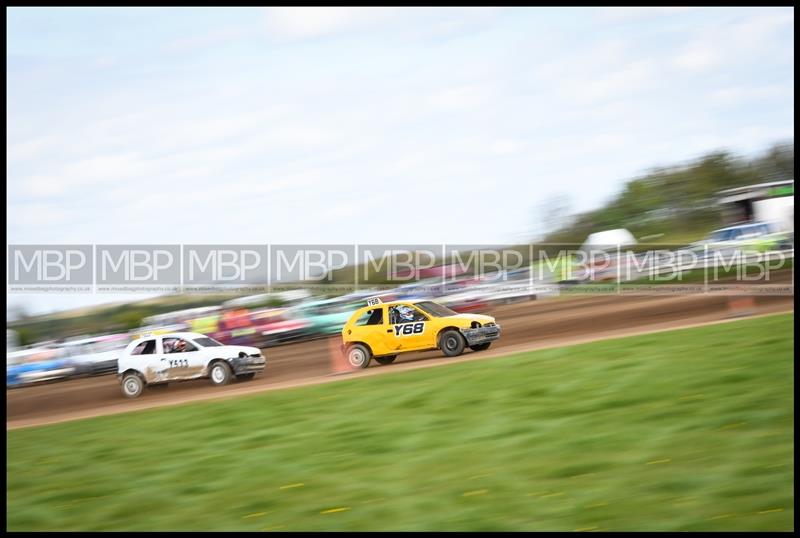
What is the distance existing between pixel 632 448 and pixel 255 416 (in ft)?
19.2

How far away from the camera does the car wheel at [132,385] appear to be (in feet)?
56.6

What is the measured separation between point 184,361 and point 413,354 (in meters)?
5.06

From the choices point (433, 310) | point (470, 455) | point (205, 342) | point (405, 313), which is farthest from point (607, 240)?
point (470, 455)

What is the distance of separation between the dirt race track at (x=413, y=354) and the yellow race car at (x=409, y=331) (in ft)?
1.00

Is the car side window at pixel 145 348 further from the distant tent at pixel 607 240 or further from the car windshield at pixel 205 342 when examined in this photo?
the distant tent at pixel 607 240

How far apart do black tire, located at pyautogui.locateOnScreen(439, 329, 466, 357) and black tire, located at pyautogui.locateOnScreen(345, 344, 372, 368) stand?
5.07 feet

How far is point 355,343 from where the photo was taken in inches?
672

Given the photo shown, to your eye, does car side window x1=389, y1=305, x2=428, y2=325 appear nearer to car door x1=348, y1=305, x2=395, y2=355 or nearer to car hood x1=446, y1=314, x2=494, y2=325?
car door x1=348, y1=305, x2=395, y2=355

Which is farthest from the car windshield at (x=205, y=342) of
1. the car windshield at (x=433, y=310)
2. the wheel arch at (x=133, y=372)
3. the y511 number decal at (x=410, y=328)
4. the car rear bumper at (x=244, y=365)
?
the car windshield at (x=433, y=310)

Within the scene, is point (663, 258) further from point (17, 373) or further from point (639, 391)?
point (17, 373)

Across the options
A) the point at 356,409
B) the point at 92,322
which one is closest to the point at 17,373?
the point at 92,322

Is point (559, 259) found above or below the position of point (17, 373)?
above

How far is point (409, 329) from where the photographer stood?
16.7 meters

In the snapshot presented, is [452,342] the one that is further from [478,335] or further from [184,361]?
[184,361]
